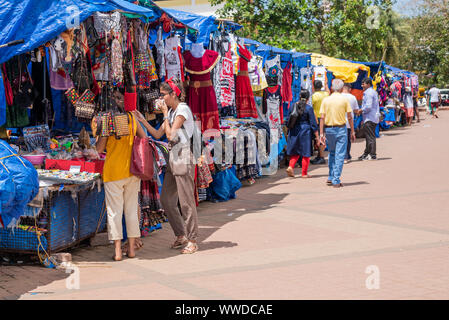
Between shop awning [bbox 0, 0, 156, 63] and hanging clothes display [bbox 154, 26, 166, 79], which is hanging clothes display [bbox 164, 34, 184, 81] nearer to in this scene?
hanging clothes display [bbox 154, 26, 166, 79]

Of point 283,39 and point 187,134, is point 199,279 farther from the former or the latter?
point 283,39

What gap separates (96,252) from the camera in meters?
7.30

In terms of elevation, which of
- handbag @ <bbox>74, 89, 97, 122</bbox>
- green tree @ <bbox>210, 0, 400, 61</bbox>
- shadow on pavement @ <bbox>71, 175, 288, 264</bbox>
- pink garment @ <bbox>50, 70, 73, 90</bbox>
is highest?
green tree @ <bbox>210, 0, 400, 61</bbox>

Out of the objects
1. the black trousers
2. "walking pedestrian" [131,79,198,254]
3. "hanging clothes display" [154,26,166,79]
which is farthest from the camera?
the black trousers

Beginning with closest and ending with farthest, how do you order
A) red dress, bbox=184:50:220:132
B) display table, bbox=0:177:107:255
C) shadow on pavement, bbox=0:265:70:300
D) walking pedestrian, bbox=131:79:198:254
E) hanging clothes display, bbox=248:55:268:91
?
shadow on pavement, bbox=0:265:70:300, display table, bbox=0:177:107:255, walking pedestrian, bbox=131:79:198:254, red dress, bbox=184:50:220:132, hanging clothes display, bbox=248:55:268:91

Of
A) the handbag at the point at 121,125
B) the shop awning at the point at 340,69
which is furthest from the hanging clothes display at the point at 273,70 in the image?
the handbag at the point at 121,125

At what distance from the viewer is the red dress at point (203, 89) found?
9.62 meters

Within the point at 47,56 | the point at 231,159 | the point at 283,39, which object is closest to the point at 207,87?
the point at 231,159

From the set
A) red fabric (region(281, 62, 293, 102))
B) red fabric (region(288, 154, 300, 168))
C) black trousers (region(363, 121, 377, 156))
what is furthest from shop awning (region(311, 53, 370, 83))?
red fabric (region(288, 154, 300, 168))

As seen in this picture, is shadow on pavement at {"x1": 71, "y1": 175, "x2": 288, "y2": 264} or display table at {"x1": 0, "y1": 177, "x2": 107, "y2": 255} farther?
shadow on pavement at {"x1": 71, "y1": 175, "x2": 288, "y2": 264}

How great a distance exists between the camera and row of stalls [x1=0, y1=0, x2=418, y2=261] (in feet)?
21.7

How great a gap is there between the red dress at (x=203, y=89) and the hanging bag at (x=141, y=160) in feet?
9.77

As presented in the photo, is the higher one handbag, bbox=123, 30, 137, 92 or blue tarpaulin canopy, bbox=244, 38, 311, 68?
blue tarpaulin canopy, bbox=244, 38, 311, 68

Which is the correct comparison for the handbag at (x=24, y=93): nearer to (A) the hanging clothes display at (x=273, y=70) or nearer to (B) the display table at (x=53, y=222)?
(B) the display table at (x=53, y=222)
